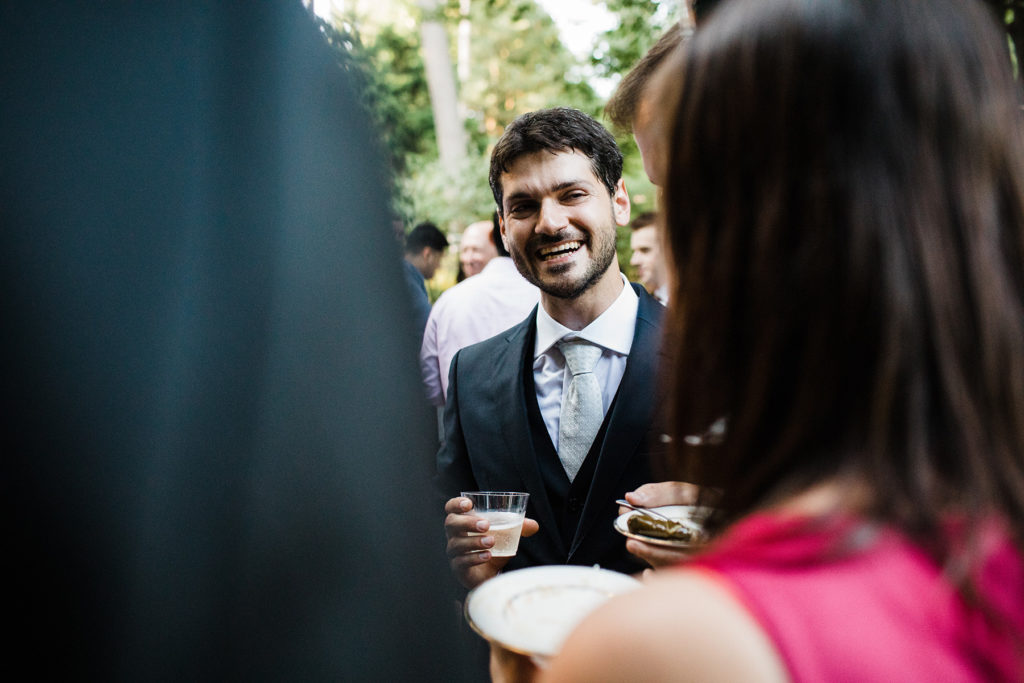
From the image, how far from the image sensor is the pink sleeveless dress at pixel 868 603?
56 cm

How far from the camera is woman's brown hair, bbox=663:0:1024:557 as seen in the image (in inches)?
26.0

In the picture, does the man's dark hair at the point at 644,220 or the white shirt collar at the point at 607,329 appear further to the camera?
the man's dark hair at the point at 644,220

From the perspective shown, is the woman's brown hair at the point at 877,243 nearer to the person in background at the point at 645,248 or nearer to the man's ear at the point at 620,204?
the man's ear at the point at 620,204

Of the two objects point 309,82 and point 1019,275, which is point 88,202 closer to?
point 309,82

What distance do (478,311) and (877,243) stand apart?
358cm

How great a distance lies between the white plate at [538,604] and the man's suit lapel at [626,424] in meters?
1.03

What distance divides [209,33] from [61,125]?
0.15 meters

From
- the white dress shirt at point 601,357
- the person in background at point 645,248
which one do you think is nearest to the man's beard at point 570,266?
the white dress shirt at point 601,357

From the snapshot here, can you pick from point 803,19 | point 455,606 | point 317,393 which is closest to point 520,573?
point 455,606

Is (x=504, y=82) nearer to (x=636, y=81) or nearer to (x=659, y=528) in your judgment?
(x=636, y=81)

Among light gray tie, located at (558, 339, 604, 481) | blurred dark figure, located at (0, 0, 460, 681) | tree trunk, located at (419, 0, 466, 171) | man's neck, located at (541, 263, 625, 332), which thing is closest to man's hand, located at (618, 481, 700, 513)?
light gray tie, located at (558, 339, 604, 481)

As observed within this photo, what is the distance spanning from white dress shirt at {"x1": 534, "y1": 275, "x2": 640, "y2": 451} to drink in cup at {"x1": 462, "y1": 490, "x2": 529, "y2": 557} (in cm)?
50

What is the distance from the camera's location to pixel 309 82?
0.67m

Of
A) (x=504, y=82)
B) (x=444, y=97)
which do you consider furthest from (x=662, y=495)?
(x=504, y=82)
